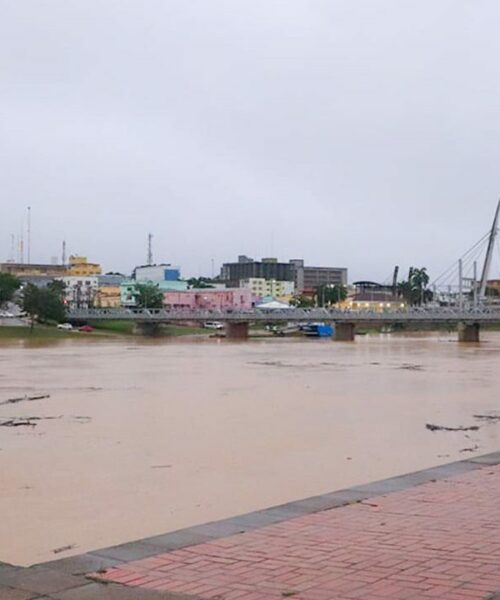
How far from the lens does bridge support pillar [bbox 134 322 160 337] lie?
95562 millimetres

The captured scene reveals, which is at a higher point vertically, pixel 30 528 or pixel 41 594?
pixel 41 594

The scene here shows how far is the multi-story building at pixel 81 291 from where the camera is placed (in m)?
139

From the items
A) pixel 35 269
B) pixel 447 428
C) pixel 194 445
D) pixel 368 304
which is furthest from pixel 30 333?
pixel 35 269

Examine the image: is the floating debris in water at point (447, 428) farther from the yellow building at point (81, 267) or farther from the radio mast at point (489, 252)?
the yellow building at point (81, 267)

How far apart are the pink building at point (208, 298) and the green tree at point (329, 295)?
15734 mm

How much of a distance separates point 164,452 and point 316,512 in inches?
250

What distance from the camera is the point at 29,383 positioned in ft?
98.2

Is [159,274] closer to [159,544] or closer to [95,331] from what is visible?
[95,331]

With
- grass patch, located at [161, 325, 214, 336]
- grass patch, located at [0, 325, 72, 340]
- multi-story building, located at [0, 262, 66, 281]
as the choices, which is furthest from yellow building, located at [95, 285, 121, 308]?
grass patch, located at [0, 325, 72, 340]

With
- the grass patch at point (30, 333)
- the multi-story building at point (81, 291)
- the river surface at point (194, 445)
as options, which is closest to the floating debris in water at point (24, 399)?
the river surface at point (194, 445)

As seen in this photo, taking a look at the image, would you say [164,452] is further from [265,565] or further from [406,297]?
[406,297]

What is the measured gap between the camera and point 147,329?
96.4 m

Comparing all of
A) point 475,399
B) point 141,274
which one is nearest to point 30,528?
point 475,399

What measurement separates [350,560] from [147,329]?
3593 inches
